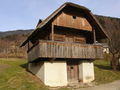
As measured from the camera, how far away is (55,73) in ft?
66.6

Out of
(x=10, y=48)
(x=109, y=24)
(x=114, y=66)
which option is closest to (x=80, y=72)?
(x=114, y=66)

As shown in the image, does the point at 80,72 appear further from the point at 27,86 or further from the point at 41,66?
the point at 27,86

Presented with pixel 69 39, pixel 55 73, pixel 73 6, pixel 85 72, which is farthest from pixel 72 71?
pixel 73 6

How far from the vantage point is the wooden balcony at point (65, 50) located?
19.2 meters

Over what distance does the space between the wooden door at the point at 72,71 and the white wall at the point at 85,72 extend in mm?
484

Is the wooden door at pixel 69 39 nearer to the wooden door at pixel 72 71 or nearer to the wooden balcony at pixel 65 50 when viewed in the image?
the wooden balcony at pixel 65 50

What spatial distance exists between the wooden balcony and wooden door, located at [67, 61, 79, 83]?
171cm

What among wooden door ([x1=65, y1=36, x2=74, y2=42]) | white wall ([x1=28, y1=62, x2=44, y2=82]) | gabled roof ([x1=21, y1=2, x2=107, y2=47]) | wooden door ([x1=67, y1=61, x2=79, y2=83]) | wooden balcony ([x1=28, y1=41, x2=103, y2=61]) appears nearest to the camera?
wooden balcony ([x1=28, y1=41, x2=103, y2=61])

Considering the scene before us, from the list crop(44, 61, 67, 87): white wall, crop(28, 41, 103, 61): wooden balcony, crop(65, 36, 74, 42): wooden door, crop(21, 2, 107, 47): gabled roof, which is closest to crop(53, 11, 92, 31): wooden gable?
crop(21, 2, 107, 47): gabled roof

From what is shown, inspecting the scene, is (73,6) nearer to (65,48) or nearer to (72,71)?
(65,48)

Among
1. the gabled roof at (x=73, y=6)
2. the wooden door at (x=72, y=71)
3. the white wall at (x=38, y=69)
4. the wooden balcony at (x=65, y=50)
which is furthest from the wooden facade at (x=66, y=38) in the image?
the wooden door at (x=72, y=71)

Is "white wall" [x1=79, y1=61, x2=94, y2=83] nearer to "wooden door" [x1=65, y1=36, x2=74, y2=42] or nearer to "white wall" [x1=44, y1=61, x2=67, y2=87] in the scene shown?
"white wall" [x1=44, y1=61, x2=67, y2=87]

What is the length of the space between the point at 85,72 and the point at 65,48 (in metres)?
4.10

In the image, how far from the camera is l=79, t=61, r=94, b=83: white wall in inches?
880
